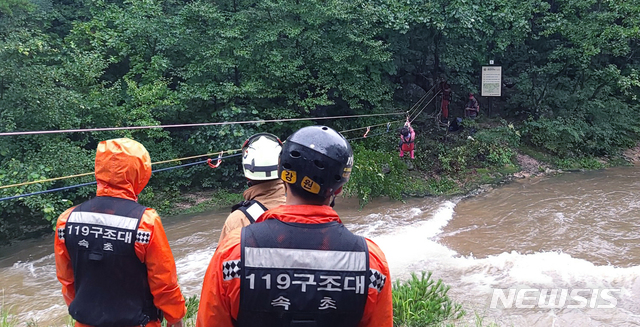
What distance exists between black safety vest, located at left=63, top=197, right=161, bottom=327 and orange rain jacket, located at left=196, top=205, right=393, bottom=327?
0.88 metres

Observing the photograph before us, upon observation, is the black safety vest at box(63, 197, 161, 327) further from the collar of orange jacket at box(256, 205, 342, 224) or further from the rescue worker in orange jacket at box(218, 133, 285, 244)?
the collar of orange jacket at box(256, 205, 342, 224)

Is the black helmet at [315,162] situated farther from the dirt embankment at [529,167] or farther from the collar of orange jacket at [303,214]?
the dirt embankment at [529,167]

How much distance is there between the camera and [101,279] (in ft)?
7.36

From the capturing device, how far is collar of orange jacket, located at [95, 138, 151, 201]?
2266 mm

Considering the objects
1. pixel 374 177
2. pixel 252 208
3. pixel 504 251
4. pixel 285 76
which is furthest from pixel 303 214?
pixel 285 76

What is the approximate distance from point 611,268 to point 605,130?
942 centimetres

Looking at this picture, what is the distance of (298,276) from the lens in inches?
56.3

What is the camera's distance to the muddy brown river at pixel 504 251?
5.85 meters

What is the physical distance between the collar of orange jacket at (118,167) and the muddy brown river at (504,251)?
4.27 m

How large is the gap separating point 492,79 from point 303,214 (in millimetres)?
14420

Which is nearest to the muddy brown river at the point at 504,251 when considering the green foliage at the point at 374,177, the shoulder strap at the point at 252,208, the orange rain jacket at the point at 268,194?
the green foliage at the point at 374,177

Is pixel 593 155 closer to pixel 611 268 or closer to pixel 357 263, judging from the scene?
pixel 611 268

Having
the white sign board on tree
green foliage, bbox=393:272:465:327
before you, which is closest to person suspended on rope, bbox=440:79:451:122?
the white sign board on tree

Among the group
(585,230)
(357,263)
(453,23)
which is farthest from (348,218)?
(357,263)
